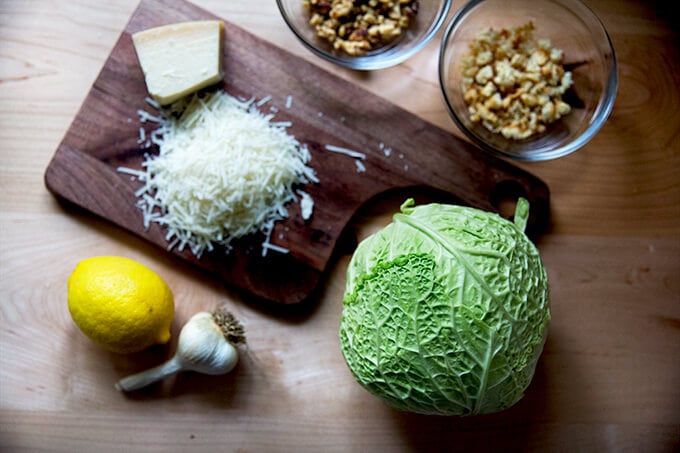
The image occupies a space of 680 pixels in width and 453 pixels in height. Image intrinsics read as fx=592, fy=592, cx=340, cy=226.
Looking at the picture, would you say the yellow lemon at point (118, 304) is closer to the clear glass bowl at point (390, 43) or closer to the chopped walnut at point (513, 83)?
the clear glass bowl at point (390, 43)

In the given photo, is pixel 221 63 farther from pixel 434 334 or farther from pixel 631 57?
pixel 631 57

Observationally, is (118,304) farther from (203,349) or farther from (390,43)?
(390,43)

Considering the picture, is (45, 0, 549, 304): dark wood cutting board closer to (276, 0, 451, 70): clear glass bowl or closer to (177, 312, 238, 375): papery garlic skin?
(276, 0, 451, 70): clear glass bowl

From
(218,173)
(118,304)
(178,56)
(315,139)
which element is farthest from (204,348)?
(178,56)

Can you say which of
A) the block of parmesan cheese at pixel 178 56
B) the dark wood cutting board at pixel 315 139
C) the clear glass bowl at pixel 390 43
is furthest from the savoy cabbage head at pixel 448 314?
the block of parmesan cheese at pixel 178 56

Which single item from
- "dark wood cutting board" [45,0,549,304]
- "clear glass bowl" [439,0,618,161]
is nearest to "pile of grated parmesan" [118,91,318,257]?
"dark wood cutting board" [45,0,549,304]

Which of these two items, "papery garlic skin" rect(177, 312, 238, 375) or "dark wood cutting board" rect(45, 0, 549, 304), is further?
"dark wood cutting board" rect(45, 0, 549, 304)
